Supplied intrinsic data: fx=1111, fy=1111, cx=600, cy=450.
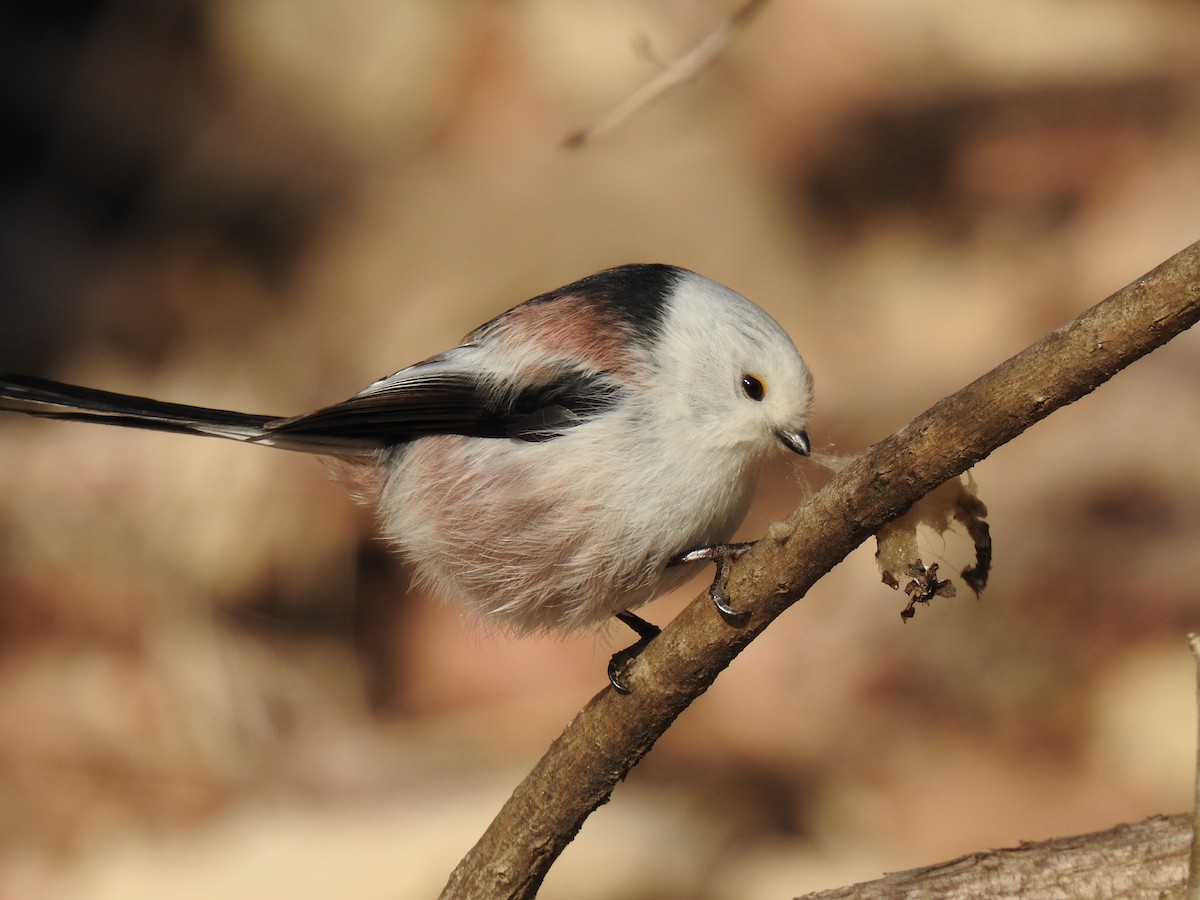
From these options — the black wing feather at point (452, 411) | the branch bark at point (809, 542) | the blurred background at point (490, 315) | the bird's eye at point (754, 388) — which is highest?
the blurred background at point (490, 315)

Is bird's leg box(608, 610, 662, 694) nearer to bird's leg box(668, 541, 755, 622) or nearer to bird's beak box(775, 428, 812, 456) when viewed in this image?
bird's leg box(668, 541, 755, 622)

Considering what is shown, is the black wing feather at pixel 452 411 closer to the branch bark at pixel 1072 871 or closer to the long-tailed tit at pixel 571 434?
the long-tailed tit at pixel 571 434

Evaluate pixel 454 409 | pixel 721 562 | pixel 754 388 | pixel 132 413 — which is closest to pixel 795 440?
pixel 754 388

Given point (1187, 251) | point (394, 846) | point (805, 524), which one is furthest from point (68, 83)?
point (1187, 251)

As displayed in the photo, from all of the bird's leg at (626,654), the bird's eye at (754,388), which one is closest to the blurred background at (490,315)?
the bird's leg at (626,654)

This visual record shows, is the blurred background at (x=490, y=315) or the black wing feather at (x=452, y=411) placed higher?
the blurred background at (x=490, y=315)

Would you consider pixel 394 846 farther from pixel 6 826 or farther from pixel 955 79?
pixel 955 79
